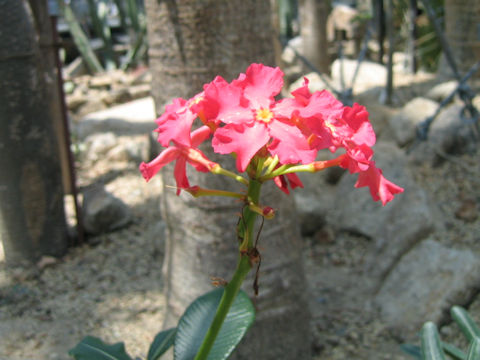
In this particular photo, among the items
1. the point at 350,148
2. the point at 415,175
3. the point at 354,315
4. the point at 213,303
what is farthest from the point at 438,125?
the point at 350,148

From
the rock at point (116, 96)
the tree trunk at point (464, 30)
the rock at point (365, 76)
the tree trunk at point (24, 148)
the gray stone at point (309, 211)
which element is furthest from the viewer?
the rock at point (116, 96)

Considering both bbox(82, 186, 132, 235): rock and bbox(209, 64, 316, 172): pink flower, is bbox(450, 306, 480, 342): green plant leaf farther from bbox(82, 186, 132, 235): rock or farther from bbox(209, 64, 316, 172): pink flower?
bbox(82, 186, 132, 235): rock

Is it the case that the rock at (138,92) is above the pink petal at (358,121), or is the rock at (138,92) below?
below

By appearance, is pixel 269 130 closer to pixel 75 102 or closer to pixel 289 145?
pixel 289 145

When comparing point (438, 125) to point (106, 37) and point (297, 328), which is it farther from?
point (106, 37)

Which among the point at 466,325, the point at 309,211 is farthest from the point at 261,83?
the point at 309,211

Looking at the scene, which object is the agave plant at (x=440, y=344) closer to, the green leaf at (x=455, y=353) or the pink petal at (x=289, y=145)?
the green leaf at (x=455, y=353)

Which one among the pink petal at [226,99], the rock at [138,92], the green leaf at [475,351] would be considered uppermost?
the pink petal at [226,99]

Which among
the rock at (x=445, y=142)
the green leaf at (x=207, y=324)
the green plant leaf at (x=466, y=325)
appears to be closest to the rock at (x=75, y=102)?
the rock at (x=445, y=142)

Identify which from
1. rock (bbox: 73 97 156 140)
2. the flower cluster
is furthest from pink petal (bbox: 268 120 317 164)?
rock (bbox: 73 97 156 140)
